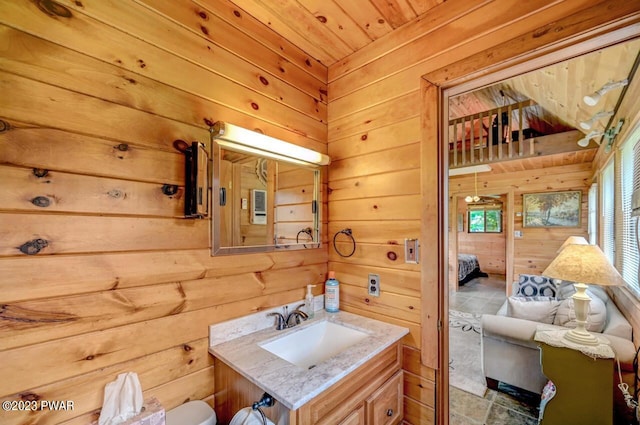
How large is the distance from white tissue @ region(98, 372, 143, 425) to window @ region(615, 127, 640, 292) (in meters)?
2.99

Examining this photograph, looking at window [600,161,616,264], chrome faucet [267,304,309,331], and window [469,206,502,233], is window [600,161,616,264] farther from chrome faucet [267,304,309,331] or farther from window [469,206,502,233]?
window [469,206,502,233]

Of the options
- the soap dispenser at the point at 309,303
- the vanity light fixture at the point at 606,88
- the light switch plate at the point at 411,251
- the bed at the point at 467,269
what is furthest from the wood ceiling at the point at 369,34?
the bed at the point at 467,269

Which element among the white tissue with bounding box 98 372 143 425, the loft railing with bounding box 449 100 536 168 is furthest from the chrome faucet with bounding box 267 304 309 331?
the loft railing with bounding box 449 100 536 168

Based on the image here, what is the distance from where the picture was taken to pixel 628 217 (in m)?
2.27

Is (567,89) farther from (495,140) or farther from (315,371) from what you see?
(315,371)

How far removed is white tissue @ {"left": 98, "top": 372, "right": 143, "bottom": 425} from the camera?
2.85 feet

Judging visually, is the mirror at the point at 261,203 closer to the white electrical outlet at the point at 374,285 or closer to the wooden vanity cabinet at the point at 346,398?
the white electrical outlet at the point at 374,285


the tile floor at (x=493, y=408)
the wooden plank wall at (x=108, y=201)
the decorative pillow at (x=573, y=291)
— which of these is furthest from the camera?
the decorative pillow at (x=573, y=291)

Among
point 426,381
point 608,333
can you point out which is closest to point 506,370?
point 608,333

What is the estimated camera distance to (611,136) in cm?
263

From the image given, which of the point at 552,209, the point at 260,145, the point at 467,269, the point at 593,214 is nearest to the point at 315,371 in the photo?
the point at 260,145

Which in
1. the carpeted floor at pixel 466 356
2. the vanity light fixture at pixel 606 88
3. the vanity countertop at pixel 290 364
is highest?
the vanity light fixture at pixel 606 88

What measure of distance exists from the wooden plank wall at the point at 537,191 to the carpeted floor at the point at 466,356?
1.94m

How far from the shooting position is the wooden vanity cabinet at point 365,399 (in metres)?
0.92
